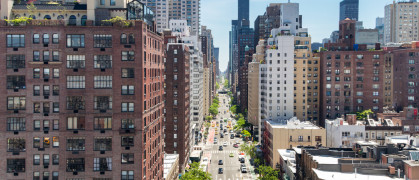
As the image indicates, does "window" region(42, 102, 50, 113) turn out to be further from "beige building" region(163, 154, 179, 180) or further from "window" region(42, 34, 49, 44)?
"beige building" region(163, 154, 179, 180)

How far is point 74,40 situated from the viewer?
6131 centimetres

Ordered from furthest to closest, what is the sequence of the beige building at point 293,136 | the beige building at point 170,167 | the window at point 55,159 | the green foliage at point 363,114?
the green foliage at point 363,114 → the beige building at point 293,136 → the beige building at point 170,167 → the window at point 55,159

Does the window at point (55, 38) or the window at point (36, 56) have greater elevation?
the window at point (55, 38)

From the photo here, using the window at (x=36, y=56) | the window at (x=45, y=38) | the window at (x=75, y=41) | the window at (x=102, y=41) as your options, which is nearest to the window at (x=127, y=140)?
the window at (x=102, y=41)

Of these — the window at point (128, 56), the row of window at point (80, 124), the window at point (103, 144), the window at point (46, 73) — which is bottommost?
the window at point (103, 144)

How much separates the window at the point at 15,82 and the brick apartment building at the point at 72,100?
139 millimetres

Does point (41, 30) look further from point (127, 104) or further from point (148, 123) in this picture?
point (148, 123)

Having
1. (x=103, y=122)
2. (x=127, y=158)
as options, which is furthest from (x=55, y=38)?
(x=127, y=158)

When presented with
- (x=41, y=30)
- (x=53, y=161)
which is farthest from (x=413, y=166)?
(x=41, y=30)

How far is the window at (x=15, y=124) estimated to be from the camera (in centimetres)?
6100

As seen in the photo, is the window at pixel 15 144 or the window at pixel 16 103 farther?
the window at pixel 15 144

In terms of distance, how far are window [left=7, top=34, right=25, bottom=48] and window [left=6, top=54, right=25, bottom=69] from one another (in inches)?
59.9

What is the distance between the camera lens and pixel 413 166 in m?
61.4

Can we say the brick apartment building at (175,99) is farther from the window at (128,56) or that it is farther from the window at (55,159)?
the window at (55,159)
